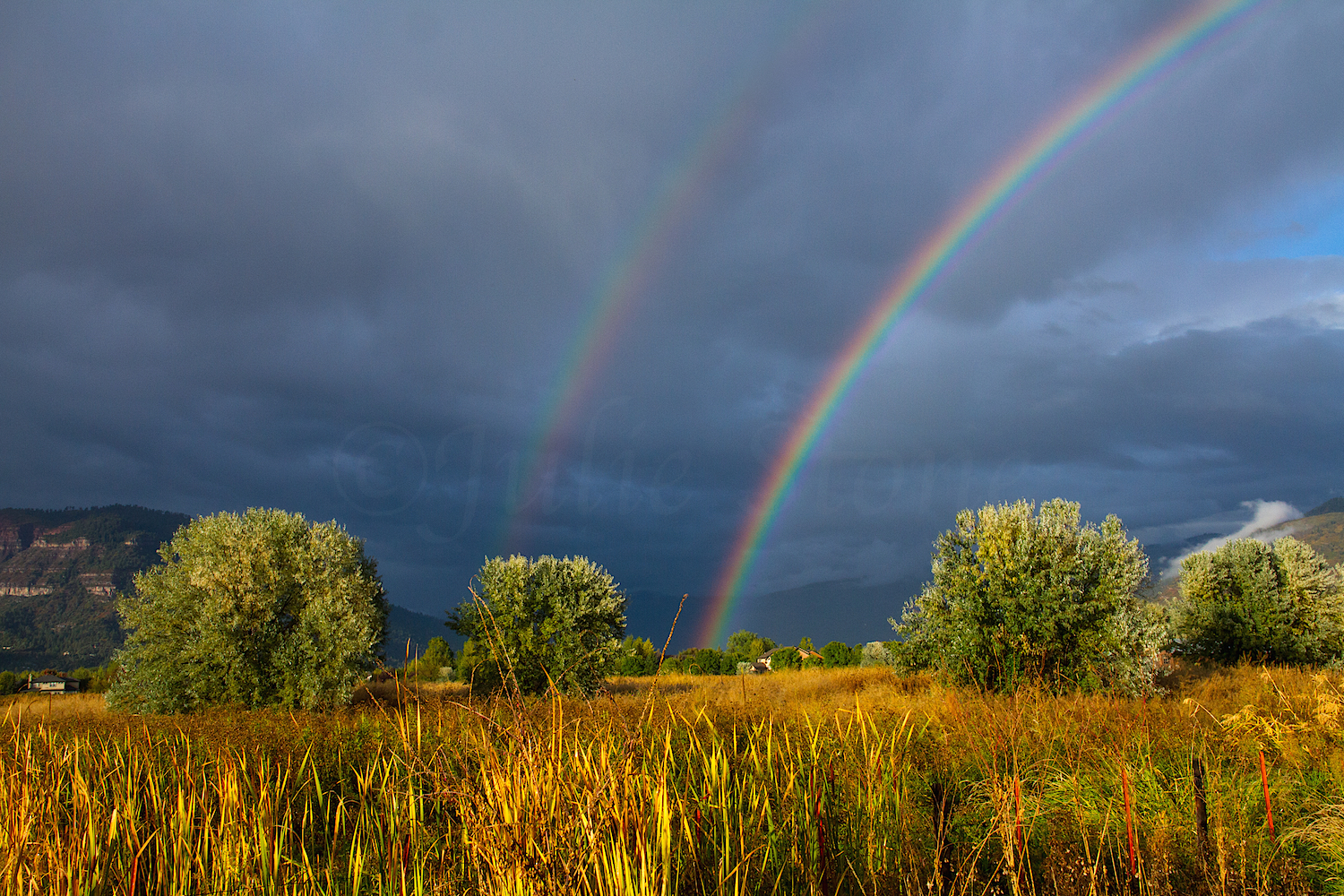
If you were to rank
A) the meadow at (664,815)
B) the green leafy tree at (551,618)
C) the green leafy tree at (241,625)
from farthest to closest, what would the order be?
the green leafy tree at (551,618) < the green leafy tree at (241,625) < the meadow at (664,815)

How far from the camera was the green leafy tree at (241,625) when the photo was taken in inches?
763

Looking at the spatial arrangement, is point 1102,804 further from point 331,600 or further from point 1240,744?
point 331,600

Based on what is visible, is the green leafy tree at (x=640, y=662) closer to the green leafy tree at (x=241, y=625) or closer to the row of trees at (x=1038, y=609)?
the green leafy tree at (x=241, y=625)

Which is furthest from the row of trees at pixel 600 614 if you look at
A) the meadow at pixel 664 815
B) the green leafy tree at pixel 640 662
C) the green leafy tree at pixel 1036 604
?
the green leafy tree at pixel 640 662

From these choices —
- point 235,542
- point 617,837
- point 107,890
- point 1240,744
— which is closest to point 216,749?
point 107,890

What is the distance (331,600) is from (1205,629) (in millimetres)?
29525

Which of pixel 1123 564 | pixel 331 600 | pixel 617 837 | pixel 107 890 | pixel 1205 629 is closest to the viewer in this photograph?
pixel 617 837

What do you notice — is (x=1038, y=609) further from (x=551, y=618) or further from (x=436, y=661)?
(x=436, y=661)

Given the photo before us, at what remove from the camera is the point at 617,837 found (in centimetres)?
233

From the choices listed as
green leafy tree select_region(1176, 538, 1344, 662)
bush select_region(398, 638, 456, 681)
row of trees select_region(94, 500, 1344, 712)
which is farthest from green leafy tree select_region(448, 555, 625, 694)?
green leafy tree select_region(1176, 538, 1344, 662)

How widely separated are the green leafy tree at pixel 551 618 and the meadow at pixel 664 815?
13.8 metres

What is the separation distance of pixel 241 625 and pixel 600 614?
10.3 m

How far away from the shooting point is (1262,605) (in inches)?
968

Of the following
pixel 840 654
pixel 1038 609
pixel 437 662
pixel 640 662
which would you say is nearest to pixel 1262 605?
pixel 1038 609
